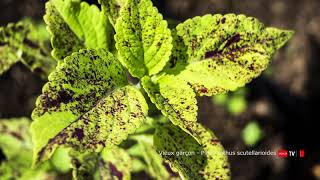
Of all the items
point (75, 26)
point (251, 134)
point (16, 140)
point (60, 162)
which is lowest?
point (251, 134)

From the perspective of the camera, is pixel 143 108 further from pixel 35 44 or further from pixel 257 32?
pixel 35 44

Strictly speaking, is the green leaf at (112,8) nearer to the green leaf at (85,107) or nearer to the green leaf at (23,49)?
the green leaf at (85,107)

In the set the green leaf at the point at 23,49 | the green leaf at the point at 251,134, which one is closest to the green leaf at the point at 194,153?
the green leaf at the point at 23,49

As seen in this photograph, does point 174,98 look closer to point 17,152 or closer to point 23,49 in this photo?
point 23,49

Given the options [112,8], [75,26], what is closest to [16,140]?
[75,26]

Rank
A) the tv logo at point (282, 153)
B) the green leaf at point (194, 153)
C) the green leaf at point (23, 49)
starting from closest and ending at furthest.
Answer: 1. the green leaf at point (194, 153)
2. the green leaf at point (23, 49)
3. the tv logo at point (282, 153)

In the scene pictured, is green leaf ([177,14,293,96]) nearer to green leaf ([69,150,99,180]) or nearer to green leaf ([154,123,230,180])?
green leaf ([154,123,230,180])

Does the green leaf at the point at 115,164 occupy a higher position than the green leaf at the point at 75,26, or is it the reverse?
the green leaf at the point at 75,26

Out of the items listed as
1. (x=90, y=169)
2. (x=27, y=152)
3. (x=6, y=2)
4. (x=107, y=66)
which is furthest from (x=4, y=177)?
(x=6, y=2)
